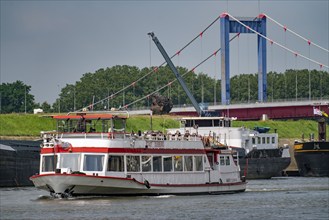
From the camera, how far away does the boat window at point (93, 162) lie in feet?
228

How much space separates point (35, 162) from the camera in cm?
9125

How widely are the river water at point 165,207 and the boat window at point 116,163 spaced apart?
1.68 metres

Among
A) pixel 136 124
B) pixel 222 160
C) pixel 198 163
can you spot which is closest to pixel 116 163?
pixel 198 163

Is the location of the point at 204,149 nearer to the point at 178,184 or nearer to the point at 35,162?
the point at 178,184

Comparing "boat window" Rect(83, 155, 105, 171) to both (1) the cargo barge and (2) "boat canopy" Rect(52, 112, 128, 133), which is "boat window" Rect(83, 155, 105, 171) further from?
(1) the cargo barge

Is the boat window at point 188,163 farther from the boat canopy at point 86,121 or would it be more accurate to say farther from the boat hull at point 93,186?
the boat canopy at point 86,121

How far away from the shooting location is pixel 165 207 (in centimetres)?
6606

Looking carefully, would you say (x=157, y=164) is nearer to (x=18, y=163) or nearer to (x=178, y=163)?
(x=178, y=163)

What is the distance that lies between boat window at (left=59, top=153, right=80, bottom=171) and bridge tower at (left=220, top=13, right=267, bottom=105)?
10874 cm

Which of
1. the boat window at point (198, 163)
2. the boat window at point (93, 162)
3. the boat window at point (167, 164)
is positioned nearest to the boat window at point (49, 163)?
the boat window at point (93, 162)

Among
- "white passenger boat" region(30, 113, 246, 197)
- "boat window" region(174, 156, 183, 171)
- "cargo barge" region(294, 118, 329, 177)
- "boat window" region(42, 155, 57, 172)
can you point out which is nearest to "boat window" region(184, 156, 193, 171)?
"white passenger boat" region(30, 113, 246, 197)

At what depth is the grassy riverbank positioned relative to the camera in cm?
12775

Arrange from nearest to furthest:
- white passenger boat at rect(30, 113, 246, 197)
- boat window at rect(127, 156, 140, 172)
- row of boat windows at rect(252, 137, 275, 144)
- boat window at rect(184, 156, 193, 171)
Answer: white passenger boat at rect(30, 113, 246, 197) → boat window at rect(127, 156, 140, 172) → boat window at rect(184, 156, 193, 171) → row of boat windows at rect(252, 137, 275, 144)

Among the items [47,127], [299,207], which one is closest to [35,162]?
[299,207]
